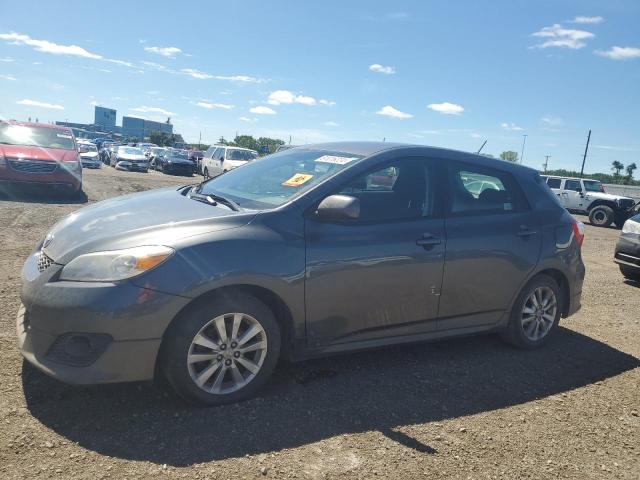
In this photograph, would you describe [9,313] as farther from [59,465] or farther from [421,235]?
[421,235]

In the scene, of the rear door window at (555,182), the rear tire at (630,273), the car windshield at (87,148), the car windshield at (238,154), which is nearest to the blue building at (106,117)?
the car windshield at (87,148)

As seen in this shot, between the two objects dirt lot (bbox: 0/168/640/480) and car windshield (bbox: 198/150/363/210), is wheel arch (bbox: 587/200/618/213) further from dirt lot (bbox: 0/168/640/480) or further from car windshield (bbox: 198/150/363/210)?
car windshield (bbox: 198/150/363/210)

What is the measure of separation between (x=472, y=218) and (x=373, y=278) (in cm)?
111

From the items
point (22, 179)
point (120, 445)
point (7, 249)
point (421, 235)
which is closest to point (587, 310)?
point (421, 235)

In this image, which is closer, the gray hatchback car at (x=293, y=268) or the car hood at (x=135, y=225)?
the gray hatchback car at (x=293, y=268)

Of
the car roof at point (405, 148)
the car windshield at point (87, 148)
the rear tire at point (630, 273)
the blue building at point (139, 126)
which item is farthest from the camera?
the blue building at point (139, 126)

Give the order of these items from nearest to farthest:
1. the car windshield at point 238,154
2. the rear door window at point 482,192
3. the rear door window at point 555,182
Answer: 1. the rear door window at point 482,192
2. the rear door window at point 555,182
3. the car windshield at point 238,154

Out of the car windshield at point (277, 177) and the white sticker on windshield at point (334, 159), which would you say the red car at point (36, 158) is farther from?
the white sticker on windshield at point (334, 159)

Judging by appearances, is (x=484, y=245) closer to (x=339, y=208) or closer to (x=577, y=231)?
(x=577, y=231)

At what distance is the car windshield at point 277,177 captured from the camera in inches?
147

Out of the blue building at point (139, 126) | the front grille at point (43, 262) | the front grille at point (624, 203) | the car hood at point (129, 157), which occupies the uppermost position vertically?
the blue building at point (139, 126)

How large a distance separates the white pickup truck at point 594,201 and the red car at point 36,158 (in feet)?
56.4

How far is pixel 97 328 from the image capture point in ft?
9.50

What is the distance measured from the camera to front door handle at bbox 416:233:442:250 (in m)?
3.91
